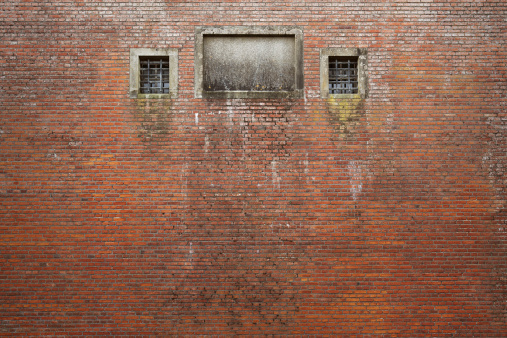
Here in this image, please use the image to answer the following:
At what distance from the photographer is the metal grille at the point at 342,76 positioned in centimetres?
677

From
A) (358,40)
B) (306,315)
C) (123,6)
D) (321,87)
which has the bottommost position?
(306,315)

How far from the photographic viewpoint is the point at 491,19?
6656mm

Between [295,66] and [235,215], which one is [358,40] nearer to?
[295,66]

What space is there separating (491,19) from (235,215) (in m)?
6.24

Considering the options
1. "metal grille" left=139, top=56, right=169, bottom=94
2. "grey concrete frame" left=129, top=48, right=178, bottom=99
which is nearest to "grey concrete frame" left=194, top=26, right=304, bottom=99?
"grey concrete frame" left=129, top=48, right=178, bottom=99

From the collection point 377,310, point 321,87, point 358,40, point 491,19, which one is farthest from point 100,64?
point 491,19

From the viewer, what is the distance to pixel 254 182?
645 cm

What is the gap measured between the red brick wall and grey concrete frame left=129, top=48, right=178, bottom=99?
0.12 metres

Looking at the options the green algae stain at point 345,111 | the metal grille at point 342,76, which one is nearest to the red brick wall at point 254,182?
the green algae stain at point 345,111

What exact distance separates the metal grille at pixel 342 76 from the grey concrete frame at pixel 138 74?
305cm

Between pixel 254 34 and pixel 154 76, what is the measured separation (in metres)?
2.12

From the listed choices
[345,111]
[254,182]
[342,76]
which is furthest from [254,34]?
[254,182]

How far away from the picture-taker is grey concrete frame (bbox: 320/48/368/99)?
259 inches

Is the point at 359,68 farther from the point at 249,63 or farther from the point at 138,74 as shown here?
the point at 138,74
